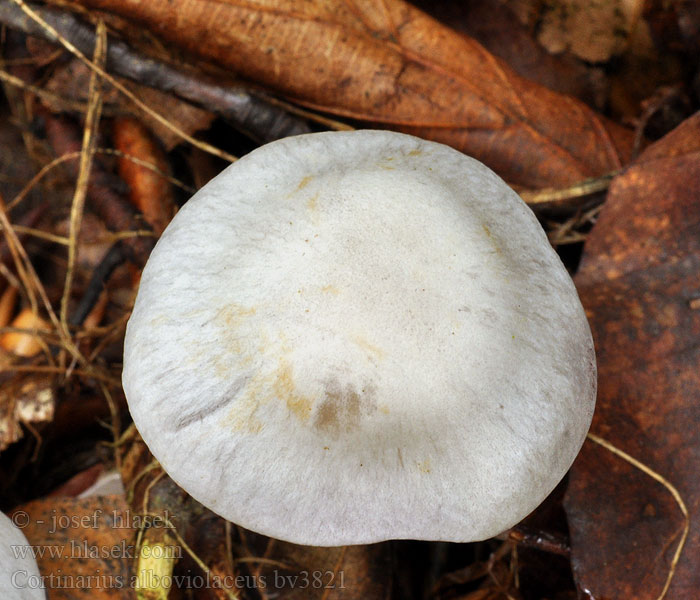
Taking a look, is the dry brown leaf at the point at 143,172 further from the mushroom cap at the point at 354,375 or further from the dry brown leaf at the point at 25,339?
the mushroom cap at the point at 354,375

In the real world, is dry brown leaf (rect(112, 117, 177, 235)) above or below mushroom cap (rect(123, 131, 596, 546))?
below

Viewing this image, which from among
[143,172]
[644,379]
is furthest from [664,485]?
[143,172]

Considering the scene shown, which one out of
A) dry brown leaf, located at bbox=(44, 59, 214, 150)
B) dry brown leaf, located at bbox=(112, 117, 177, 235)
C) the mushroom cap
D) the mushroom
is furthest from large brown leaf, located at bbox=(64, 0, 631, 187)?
the mushroom

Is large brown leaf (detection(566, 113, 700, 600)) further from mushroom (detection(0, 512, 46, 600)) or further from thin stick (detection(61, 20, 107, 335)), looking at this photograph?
thin stick (detection(61, 20, 107, 335))

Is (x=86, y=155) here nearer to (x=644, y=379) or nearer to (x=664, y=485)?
(x=644, y=379)

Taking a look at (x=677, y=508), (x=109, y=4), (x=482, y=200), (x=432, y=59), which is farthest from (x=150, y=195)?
(x=677, y=508)

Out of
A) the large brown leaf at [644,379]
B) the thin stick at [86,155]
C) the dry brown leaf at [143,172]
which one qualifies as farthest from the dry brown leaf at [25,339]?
the large brown leaf at [644,379]

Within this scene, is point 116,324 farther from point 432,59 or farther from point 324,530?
point 432,59
